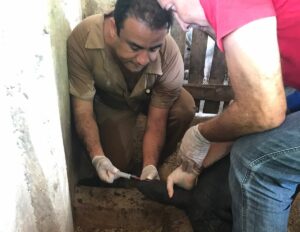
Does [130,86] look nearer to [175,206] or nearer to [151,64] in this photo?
[151,64]

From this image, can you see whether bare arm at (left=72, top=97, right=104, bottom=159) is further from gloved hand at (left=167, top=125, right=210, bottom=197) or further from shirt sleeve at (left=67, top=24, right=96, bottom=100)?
gloved hand at (left=167, top=125, right=210, bottom=197)

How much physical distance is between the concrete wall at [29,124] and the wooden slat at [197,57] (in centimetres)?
121

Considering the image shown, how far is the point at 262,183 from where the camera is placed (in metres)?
1.06

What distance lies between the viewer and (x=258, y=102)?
0.93 metres

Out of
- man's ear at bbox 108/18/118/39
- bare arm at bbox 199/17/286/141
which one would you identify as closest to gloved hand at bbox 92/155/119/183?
man's ear at bbox 108/18/118/39

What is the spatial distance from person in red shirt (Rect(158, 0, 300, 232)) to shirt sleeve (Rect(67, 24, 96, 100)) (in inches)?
21.4

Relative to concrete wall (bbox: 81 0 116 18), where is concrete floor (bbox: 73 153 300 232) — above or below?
below

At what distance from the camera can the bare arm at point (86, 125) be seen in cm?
161

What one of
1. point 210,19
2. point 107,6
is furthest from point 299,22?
point 107,6

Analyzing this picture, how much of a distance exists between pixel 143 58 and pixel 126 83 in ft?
0.81

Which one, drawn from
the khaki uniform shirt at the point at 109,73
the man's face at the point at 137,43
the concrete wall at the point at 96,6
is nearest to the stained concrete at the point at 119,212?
the khaki uniform shirt at the point at 109,73

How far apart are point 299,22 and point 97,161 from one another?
0.97m

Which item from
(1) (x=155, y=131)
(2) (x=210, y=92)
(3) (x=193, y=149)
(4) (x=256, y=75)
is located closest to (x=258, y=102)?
(4) (x=256, y=75)

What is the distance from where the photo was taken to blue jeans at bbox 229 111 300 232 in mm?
1008
